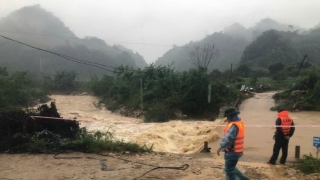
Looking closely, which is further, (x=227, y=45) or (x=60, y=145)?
(x=227, y=45)

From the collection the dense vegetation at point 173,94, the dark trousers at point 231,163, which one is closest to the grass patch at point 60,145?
the dark trousers at point 231,163

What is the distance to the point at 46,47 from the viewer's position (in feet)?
286

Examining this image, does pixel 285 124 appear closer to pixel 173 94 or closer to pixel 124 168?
pixel 124 168

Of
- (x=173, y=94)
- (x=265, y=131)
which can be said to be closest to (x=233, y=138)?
(x=265, y=131)

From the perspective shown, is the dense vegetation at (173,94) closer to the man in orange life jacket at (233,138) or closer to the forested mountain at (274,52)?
the man in orange life jacket at (233,138)

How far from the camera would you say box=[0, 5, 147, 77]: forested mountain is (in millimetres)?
74188

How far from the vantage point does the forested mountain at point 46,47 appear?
7419 cm

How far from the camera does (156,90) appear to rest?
2656 centimetres

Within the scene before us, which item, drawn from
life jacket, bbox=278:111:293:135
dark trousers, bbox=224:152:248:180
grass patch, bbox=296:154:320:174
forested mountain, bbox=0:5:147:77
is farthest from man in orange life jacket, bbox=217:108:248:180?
forested mountain, bbox=0:5:147:77

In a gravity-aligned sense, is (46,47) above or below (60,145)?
above

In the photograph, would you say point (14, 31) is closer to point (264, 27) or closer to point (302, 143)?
point (264, 27)

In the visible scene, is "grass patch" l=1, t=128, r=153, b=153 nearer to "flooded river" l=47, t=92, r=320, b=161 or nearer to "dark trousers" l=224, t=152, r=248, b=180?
"flooded river" l=47, t=92, r=320, b=161

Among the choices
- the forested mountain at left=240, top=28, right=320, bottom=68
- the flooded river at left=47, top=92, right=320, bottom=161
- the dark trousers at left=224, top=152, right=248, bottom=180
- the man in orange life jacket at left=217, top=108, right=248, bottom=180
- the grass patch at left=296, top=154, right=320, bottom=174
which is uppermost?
the forested mountain at left=240, top=28, right=320, bottom=68

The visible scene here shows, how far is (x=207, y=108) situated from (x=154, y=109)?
410 centimetres
